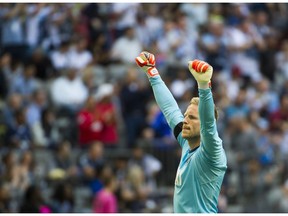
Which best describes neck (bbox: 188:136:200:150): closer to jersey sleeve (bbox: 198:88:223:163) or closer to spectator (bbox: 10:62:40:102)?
jersey sleeve (bbox: 198:88:223:163)

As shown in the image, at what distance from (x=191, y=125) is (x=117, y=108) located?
9.67 metres

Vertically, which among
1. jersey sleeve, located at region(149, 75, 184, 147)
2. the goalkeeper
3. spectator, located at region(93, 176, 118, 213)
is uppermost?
jersey sleeve, located at region(149, 75, 184, 147)

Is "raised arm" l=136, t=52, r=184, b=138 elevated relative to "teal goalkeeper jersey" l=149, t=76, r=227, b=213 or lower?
elevated

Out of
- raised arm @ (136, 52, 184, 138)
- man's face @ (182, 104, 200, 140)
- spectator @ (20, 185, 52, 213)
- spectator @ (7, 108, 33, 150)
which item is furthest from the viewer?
spectator @ (7, 108, 33, 150)

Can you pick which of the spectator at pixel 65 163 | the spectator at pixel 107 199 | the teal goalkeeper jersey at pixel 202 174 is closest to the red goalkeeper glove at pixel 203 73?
the teal goalkeeper jersey at pixel 202 174

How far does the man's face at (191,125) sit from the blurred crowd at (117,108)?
683 centimetres

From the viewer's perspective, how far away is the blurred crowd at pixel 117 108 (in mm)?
16297

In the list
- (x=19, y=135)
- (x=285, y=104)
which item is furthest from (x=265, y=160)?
(x=19, y=135)

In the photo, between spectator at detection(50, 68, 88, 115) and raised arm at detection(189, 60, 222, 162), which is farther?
spectator at detection(50, 68, 88, 115)

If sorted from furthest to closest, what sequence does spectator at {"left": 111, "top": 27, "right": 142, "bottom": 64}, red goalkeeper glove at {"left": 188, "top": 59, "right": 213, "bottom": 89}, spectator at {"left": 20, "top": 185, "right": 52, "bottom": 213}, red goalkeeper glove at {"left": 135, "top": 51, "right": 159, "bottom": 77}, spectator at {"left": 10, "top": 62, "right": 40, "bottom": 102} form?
1. spectator at {"left": 111, "top": 27, "right": 142, "bottom": 64}
2. spectator at {"left": 10, "top": 62, "right": 40, "bottom": 102}
3. spectator at {"left": 20, "top": 185, "right": 52, "bottom": 213}
4. red goalkeeper glove at {"left": 135, "top": 51, "right": 159, "bottom": 77}
5. red goalkeeper glove at {"left": 188, "top": 59, "right": 213, "bottom": 89}

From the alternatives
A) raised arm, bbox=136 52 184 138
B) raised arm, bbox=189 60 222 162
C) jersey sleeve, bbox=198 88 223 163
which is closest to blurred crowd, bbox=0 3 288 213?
raised arm, bbox=136 52 184 138

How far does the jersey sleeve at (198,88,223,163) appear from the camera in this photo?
750 centimetres

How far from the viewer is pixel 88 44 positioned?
19.6m

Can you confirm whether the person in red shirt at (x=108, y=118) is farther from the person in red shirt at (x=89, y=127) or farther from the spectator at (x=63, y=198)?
the spectator at (x=63, y=198)
